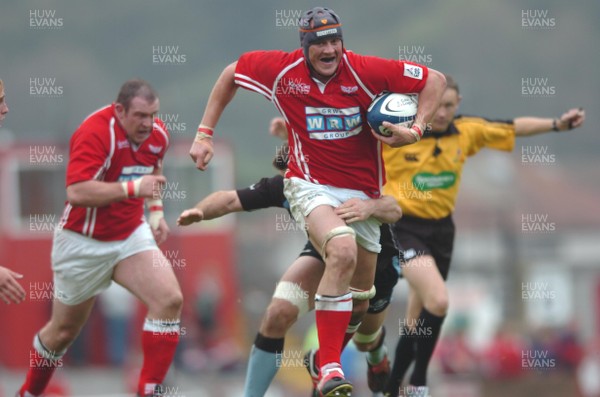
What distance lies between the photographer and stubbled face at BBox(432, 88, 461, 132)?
11.1 m

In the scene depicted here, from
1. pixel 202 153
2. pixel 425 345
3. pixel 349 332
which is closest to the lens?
pixel 202 153

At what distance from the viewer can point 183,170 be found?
34.4 m

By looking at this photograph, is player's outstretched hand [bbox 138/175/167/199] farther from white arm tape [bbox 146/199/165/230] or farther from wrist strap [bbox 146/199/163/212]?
wrist strap [bbox 146/199/163/212]

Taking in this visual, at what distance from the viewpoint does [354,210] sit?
356 inches

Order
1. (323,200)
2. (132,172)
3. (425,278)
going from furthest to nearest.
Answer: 1. (425,278)
2. (132,172)
3. (323,200)

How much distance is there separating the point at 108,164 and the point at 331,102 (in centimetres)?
204

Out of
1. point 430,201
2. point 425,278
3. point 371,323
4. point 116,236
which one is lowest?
point 371,323

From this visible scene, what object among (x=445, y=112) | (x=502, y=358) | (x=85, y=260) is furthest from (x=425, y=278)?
(x=502, y=358)

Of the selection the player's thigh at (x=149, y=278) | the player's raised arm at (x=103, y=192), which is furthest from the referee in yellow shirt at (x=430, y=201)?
the player's raised arm at (x=103, y=192)

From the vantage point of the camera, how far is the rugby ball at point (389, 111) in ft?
29.3

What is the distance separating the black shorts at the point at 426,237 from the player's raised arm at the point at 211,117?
2.46 m

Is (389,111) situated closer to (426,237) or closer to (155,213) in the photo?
(426,237)

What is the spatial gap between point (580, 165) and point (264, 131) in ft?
58.2

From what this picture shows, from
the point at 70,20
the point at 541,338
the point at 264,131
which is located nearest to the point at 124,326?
the point at 541,338
